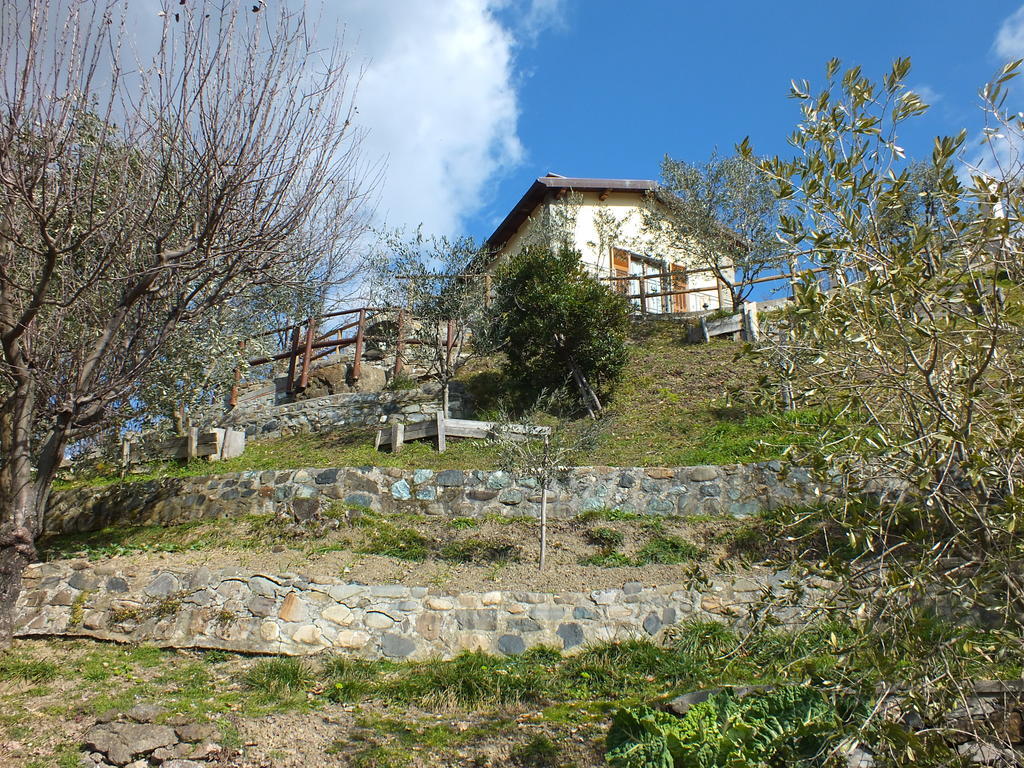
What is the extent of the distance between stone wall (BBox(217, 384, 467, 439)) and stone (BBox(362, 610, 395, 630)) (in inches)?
315

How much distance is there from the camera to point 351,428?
1703 cm

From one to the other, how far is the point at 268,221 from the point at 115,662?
206 inches

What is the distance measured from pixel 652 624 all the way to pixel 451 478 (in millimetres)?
4439

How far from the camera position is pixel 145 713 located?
267 inches

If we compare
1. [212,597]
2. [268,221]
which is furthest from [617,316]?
[212,597]

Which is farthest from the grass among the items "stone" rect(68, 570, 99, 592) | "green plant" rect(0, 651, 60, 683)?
"green plant" rect(0, 651, 60, 683)

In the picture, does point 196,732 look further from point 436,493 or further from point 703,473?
point 703,473

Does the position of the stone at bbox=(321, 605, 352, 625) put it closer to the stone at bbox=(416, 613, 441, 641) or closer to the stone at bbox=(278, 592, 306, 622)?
the stone at bbox=(278, 592, 306, 622)

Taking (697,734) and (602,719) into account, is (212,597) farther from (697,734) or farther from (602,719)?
(697,734)

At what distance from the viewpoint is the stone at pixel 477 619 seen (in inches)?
360

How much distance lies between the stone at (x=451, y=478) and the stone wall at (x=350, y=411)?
14.9ft

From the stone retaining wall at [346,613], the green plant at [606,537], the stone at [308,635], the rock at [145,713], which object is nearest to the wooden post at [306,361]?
the stone retaining wall at [346,613]

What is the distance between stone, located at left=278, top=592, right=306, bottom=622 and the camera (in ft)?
29.8

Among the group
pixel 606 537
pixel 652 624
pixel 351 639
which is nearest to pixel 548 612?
pixel 652 624
